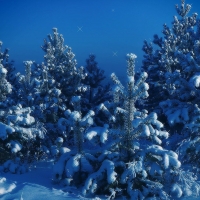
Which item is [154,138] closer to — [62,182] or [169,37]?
[62,182]

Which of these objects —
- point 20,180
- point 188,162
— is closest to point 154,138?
point 188,162

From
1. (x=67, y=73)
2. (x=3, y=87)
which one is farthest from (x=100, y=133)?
(x=67, y=73)

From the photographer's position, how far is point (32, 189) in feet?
19.8

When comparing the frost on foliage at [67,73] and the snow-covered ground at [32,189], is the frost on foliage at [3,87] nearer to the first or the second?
the snow-covered ground at [32,189]

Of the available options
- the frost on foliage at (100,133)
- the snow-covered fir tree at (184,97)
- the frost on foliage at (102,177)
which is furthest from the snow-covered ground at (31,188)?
the snow-covered fir tree at (184,97)

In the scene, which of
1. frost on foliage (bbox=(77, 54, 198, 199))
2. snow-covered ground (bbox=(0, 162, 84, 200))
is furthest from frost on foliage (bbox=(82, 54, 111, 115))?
frost on foliage (bbox=(77, 54, 198, 199))

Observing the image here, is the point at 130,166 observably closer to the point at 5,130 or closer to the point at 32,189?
the point at 32,189

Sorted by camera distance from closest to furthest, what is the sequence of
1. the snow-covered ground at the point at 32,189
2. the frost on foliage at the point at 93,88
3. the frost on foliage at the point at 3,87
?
the snow-covered ground at the point at 32,189 < the frost on foliage at the point at 3,87 < the frost on foliage at the point at 93,88

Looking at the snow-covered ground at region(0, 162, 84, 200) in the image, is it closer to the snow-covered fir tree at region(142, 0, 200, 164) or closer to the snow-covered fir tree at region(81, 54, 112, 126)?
the snow-covered fir tree at region(142, 0, 200, 164)

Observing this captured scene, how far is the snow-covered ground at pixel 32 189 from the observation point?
18.5 feet

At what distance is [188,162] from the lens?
7.81 meters

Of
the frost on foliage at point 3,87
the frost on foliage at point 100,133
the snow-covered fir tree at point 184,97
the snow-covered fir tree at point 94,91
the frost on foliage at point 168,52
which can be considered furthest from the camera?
the snow-covered fir tree at point 94,91

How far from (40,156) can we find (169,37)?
1094 centimetres

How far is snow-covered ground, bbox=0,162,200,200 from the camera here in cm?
565
